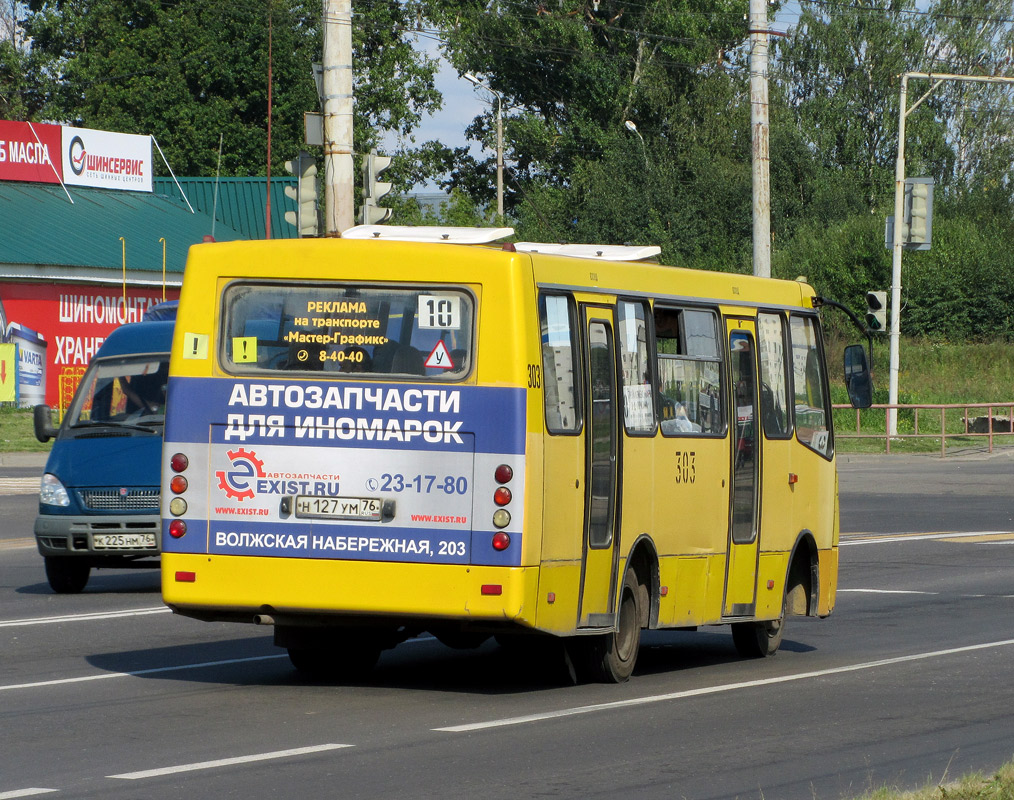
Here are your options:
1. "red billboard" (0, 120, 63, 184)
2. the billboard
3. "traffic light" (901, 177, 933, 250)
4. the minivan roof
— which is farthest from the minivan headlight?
"red billboard" (0, 120, 63, 184)

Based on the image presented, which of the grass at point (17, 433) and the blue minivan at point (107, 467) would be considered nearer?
the blue minivan at point (107, 467)

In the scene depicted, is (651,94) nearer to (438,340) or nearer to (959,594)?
(959,594)

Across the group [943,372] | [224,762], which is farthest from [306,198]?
[943,372]

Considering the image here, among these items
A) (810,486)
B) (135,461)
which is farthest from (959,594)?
(135,461)

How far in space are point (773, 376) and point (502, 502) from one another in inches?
149

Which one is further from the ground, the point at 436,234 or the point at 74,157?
the point at 74,157

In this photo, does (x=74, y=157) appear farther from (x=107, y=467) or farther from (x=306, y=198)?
(x=107, y=467)

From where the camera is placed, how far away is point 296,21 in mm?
69562

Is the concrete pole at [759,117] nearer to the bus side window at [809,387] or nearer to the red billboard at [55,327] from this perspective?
the bus side window at [809,387]

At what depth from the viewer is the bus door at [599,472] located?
978cm

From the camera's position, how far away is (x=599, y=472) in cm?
991

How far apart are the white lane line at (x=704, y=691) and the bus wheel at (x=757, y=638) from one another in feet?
3.09

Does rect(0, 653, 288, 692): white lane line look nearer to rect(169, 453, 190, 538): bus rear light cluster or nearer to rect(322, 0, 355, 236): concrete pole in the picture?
rect(169, 453, 190, 538): bus rear light cluster

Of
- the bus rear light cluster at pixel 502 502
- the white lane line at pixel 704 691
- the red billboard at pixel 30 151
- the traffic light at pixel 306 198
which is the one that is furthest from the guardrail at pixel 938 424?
the bus rear light cluster at pixel 502 502
